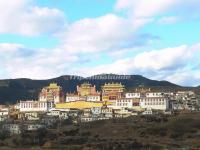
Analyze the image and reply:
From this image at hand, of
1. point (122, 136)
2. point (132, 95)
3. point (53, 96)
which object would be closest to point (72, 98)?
point (53, 96)

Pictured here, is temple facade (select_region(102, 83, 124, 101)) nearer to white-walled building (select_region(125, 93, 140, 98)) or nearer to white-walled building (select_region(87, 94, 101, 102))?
white-walled building (select_region(87, 94, 101, 102))

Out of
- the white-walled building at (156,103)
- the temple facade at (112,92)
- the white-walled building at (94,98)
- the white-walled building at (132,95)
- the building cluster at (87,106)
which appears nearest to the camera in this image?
→ the building cluster at (87,106)

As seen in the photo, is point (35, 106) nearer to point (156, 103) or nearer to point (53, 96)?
point (53, 96)

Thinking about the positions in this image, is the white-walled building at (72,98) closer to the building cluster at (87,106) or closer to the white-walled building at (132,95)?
the building cluster at (87,106)

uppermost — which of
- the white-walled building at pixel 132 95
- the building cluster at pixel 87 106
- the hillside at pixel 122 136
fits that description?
the white-walled building at pixel 132 95

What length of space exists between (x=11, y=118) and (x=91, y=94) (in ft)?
120

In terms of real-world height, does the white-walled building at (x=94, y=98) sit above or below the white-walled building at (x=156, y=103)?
above

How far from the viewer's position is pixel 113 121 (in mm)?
134000

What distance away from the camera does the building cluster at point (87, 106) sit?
147125 mm

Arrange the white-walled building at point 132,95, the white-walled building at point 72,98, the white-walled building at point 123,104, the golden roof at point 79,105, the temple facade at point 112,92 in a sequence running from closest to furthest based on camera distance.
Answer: the white-walled building at point 123,104, the golden roof at point 79,105, the white-walled building at point 132,95, the temple facade at point 112,92, the white-walled building at point 72,98

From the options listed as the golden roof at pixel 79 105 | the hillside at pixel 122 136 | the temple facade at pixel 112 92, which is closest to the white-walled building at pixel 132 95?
the temple facade at pixel 112 92

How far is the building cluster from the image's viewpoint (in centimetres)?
14712

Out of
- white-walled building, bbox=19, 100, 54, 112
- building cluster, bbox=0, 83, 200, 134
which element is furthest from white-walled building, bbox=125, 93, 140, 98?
white-walled building, bbox=19, 100, 54, 112

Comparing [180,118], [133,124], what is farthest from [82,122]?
[180,118]
